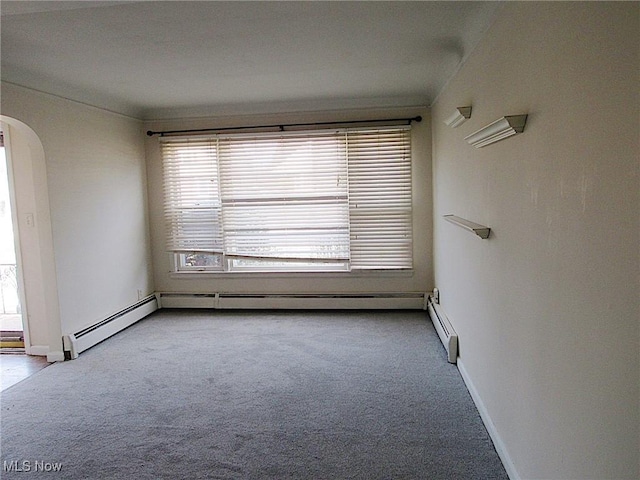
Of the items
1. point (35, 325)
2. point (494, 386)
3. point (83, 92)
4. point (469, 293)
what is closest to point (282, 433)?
point (494, 386)

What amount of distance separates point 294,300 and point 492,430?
118 inches

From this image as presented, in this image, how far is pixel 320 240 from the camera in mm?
4953

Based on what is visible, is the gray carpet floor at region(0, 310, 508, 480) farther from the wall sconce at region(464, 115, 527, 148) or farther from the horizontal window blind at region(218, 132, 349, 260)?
the wall sconce at region(464, 115, 527, 148)

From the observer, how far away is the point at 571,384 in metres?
1.36

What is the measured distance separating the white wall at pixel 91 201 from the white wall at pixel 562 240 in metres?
3.32

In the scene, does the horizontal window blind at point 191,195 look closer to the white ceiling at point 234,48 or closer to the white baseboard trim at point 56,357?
the white ceiling at point 234,48

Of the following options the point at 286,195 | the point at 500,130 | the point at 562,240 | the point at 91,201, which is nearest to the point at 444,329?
the point at 500,130

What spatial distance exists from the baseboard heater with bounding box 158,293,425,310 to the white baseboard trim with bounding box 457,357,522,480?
1.77m

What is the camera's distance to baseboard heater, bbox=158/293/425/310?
4.89m

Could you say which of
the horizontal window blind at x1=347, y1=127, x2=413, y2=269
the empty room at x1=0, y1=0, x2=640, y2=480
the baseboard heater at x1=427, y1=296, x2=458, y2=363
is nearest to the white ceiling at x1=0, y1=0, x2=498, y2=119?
the empty room at x1=0, y1=0, x2=640, y2=480

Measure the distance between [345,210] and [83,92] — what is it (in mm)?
2807

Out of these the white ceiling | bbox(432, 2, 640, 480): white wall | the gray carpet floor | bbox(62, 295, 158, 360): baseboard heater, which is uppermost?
the white ceiling

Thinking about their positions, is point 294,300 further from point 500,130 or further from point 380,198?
point 500,130

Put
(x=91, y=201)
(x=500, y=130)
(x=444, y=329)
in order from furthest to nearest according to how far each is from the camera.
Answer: (x=91, y=201) → (x=444, y=329) → (x=500, y=130)
